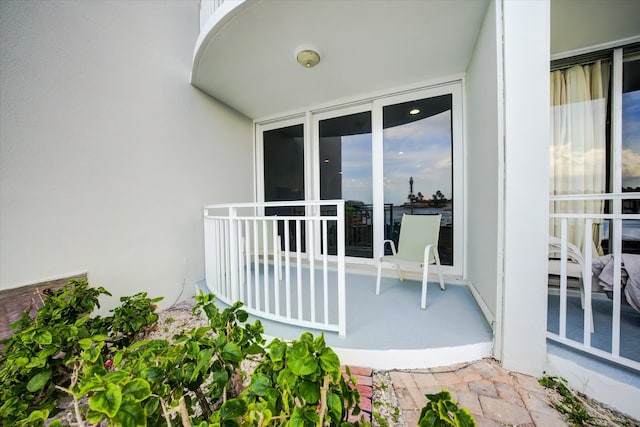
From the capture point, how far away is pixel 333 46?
7.28 ft

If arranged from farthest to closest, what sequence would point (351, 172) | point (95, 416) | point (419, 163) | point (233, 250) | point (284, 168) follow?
point (284, 168) < point (351, 172) < point (419, 163) < point (233, 250) < point (95, 416)

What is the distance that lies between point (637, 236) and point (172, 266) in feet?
16.6

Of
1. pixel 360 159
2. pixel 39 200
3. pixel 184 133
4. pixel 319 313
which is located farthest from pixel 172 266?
pixel 360 159

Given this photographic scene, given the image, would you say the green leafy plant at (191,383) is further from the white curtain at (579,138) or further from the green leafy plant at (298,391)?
the white curtain at (579,138)

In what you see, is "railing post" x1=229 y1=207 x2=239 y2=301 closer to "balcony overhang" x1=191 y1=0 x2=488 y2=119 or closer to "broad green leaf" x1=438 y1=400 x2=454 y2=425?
"balcony overhang" x1=191 y1=0 x2=488 y2=119

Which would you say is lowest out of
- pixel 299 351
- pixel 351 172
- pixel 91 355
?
pixel 91 355

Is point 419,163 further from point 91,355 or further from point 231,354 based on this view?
point 91,355

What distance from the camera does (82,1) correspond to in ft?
6.59

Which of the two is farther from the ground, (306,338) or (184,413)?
(306,338)

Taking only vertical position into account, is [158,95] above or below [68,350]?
above

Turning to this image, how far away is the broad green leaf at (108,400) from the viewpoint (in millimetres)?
443

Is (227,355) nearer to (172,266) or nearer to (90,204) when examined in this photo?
(90,204)

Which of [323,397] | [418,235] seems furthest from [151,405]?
[418,235]

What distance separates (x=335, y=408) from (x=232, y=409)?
24 centimetres
